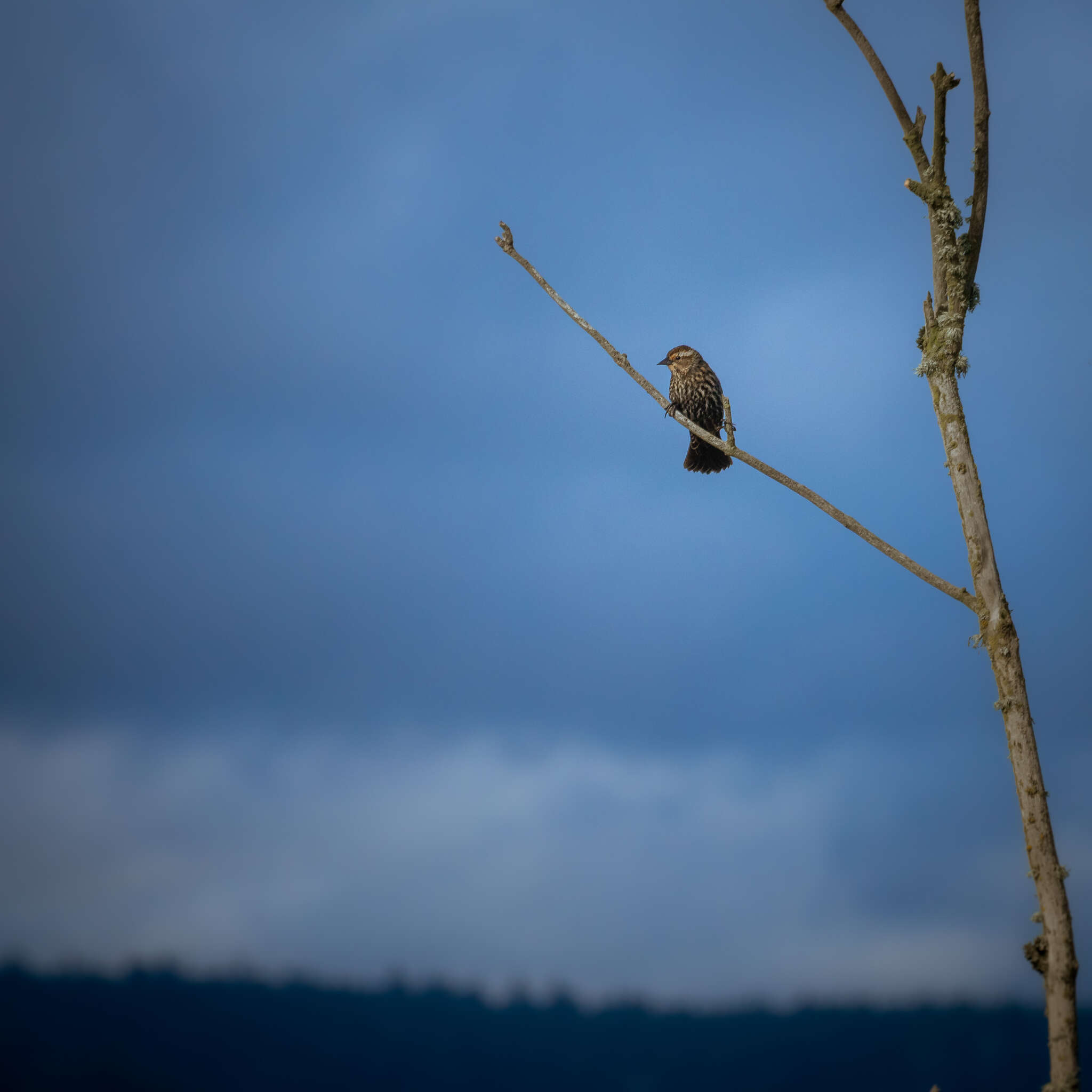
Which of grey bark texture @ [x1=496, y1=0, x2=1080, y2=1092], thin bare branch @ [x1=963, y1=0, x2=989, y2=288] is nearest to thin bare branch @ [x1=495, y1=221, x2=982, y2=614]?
grey bark texture @ [x1=496, y1=0, x2=1080, y2=1092]

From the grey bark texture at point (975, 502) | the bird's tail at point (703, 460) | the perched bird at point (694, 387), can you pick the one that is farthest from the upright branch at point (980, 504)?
the perched bird at point (694, 387)

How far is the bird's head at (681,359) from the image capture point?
34.2ft

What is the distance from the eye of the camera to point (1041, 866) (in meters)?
3.94

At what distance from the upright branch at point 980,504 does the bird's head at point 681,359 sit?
219 inches

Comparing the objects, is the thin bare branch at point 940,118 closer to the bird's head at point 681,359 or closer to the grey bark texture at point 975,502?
the grey bark texture at point 975,502

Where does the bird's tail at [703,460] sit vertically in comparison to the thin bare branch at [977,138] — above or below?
above

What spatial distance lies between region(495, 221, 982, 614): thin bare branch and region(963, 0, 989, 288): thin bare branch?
136cm

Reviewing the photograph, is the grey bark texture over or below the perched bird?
below

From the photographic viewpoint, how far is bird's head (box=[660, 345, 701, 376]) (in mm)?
10438

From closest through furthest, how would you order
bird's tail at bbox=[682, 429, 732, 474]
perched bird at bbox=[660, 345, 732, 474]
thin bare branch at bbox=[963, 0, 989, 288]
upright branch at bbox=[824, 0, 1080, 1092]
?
upright branch at bbox=[824, 0, 1080, 1092] < thin bare branch at bbox=[963, 0, 989, 288] < bird's tail at bbox=[682, 429, 732, 474] < perched bird at bbox=[660, 345, 732, 474]

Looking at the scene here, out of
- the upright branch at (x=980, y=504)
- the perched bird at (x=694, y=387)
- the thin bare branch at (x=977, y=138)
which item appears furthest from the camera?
the perched bird at (x=694, y=387)

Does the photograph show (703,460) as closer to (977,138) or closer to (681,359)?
(681,359)

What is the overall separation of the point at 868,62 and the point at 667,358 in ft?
19.5

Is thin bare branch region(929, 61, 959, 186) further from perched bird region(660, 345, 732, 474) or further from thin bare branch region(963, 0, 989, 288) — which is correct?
perched bird region(660, 345, 732, 474)
